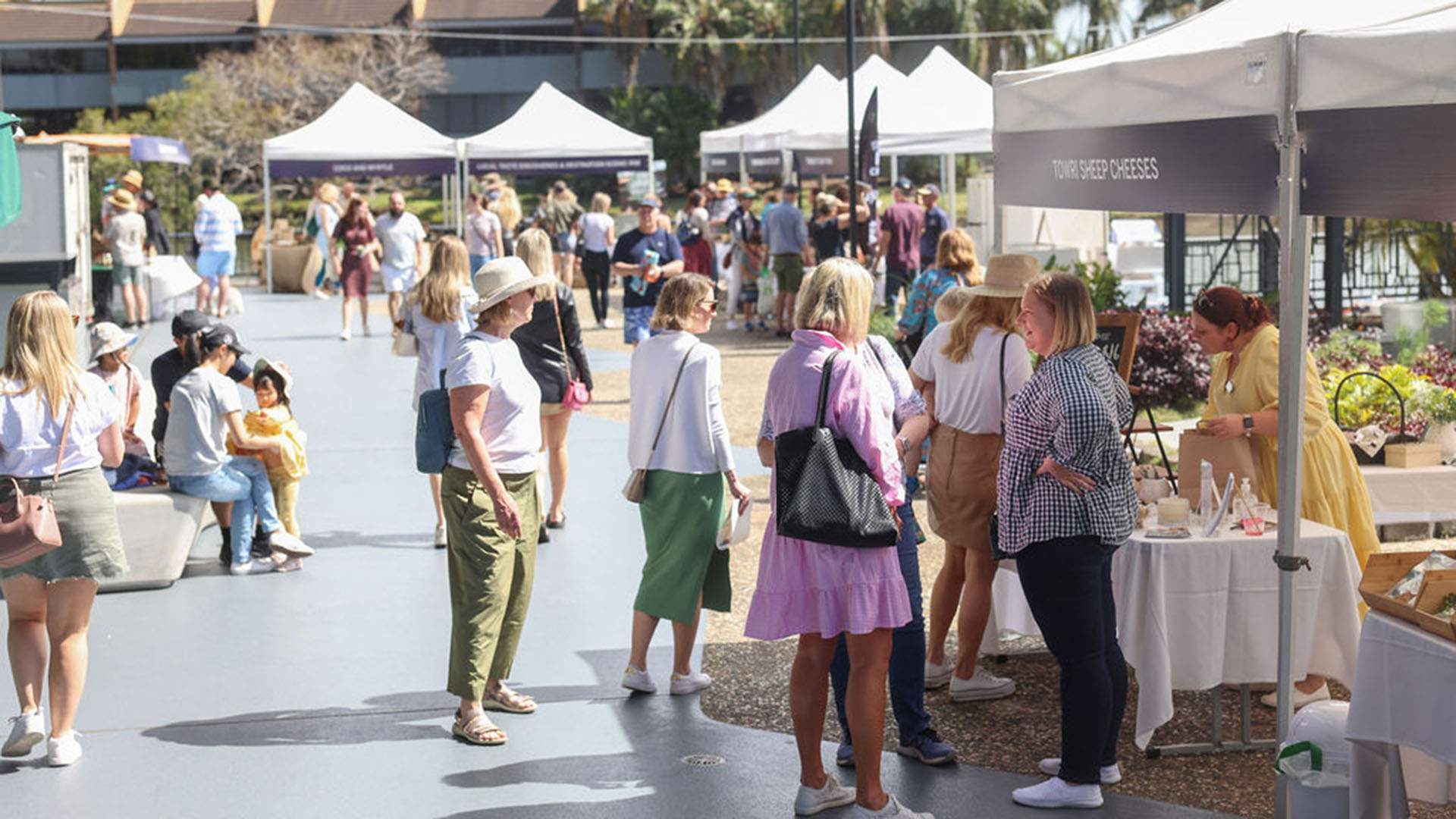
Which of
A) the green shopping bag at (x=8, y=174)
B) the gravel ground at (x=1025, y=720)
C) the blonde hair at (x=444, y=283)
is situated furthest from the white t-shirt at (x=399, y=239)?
the green shopping bag at (x=8, y=174)

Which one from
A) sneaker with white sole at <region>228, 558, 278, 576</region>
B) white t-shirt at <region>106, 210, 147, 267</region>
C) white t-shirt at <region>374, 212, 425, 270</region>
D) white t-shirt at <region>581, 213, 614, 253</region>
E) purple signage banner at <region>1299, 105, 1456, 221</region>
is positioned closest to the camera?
purple signage banner at <region>1299, 105, 1456, 221</region>

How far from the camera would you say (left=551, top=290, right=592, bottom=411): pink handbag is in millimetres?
9312

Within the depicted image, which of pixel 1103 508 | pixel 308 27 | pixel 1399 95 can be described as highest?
pixel 308 27

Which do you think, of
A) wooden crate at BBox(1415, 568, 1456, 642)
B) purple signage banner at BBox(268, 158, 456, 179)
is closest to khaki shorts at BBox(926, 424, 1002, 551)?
wooden crate at BBox(1415, 568, 1456, 642)

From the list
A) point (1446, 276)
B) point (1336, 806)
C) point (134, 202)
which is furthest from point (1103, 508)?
point (134, 202)

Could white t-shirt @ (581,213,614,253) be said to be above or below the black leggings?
above

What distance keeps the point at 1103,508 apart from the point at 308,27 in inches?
2245

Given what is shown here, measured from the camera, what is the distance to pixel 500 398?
640 centimetres

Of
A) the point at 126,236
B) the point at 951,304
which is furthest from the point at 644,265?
the point at 126,236

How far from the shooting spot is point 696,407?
682 centimetres

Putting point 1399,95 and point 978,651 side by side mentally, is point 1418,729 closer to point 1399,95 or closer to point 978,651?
point 1399,95

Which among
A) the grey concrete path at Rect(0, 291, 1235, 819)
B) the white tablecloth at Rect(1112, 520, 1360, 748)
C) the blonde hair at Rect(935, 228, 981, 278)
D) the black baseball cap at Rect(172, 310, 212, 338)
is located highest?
the blonde hair at Rect(935, 228, 981, 278)

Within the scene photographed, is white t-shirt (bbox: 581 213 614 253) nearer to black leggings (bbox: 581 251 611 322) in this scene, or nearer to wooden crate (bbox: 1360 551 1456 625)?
black leggings (bbox: 581 251 611 322)

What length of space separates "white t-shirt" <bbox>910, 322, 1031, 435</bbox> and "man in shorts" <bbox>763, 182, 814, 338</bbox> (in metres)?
13.8
